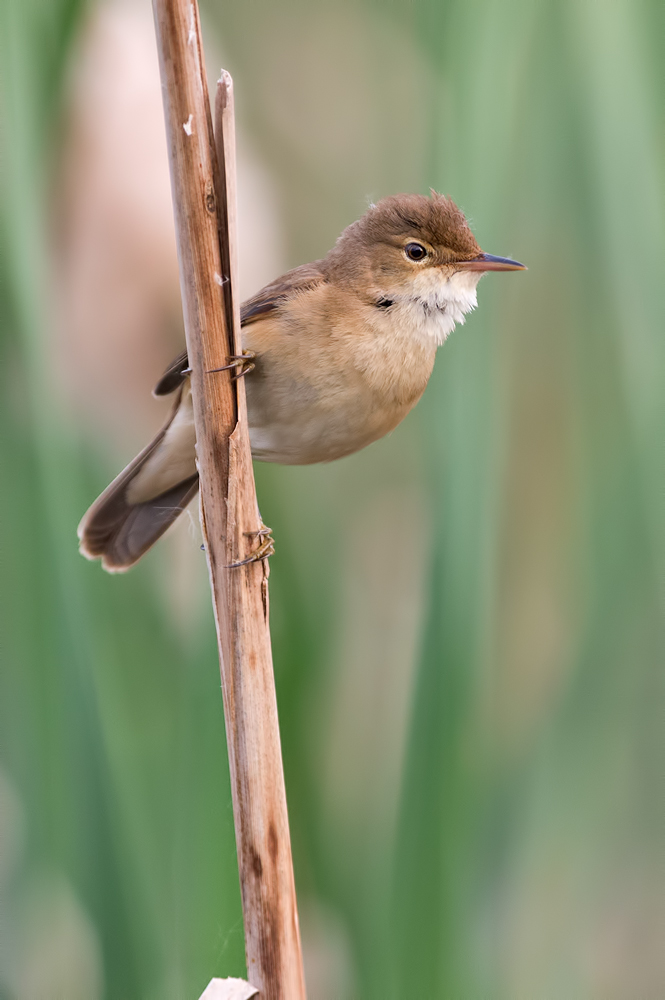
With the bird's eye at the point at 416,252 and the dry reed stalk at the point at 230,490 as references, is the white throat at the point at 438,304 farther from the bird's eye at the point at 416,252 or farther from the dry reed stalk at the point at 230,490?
the dry reed stalk at the point at 230,490

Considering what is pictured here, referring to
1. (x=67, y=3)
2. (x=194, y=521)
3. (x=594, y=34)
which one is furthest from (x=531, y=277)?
(x=67, y=3)

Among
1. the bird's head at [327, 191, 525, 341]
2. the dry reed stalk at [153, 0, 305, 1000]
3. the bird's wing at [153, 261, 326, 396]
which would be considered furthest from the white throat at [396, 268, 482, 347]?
the dry reed stalk at [153, 0, 305, 1000]

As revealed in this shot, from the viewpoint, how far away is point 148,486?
173 centimetres

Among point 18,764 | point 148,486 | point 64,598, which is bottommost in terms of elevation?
point 18,764

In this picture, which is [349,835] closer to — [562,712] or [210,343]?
[562,712]

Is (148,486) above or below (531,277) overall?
below

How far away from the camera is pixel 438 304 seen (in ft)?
4.96

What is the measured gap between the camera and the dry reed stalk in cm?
91

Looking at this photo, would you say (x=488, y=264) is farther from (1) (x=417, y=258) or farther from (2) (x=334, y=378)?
(2) (x=334, y=378)

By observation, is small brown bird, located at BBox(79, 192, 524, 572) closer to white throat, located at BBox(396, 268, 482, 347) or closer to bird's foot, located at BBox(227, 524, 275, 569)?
white throat, located at BBox(396, 268, 482, 347)

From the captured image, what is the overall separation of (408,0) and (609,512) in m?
0.93

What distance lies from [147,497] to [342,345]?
20.9 inches

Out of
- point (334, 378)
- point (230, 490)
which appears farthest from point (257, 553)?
point (334, 378)

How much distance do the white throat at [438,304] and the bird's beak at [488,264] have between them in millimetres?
16
